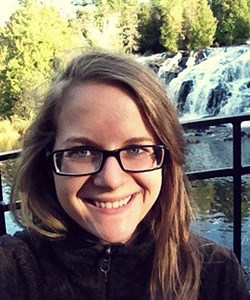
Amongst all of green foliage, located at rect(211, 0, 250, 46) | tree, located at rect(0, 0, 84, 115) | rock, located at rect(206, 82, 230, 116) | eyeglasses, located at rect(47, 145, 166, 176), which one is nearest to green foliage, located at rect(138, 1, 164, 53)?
green foliage, located at rect(211, 0, 250, 46)

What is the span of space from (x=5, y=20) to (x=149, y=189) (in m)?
19.7

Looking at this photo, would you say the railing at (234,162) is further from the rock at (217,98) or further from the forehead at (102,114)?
the rock at (217,98)

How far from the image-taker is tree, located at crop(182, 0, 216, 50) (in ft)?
73.7

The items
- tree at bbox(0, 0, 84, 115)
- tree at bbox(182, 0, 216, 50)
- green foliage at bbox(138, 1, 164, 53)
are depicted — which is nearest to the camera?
tree at bbox(0, 0, 84, 115)

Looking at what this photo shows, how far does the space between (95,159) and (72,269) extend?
247 millimetres

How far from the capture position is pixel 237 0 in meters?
23.5

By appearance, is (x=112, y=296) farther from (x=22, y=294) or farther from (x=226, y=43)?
(x=226, y=43)

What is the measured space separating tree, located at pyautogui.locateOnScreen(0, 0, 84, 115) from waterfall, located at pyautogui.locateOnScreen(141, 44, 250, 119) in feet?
9.89

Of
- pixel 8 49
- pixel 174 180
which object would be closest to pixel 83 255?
pixel 174 180

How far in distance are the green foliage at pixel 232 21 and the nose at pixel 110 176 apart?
22.3m

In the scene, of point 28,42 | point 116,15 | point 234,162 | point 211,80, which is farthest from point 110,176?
point 116,15

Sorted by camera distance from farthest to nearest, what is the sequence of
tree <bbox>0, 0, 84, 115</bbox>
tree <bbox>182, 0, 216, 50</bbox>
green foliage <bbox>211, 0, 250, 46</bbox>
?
green foliage <bbox>211, 0, 250, 46</bbox>
tree <bbox>182, 0, 216, 50</bbox>
tree <bbox>0, 0, 84, 115</bbox>

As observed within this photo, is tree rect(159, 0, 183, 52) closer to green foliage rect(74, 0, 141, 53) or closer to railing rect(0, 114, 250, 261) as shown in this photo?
green foliage rect(74, 0, 141, 53)

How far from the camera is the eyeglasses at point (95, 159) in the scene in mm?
1205
